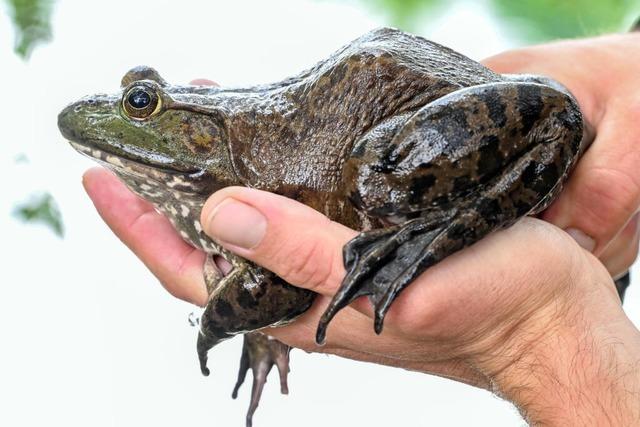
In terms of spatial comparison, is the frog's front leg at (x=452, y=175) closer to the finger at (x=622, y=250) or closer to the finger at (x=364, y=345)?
the finger at (x=364, y=345)

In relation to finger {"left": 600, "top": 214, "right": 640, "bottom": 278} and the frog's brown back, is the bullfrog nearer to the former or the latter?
the frog's brown back

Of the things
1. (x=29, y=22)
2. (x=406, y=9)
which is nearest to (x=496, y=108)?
(x=406, y=9)

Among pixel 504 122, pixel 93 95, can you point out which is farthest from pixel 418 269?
pixel 93 95

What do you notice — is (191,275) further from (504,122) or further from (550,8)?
(550,8)

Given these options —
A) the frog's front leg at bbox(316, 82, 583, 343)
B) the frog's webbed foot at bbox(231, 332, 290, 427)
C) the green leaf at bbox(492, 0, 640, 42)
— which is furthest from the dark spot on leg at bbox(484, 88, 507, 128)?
the green leaf at bbox(492, 0, 640, 42)

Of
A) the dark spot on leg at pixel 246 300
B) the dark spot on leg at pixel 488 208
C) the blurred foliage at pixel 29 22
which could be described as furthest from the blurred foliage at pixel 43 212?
the dark spot on leg at pixel 488 208

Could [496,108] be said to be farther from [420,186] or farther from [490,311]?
[490,311]

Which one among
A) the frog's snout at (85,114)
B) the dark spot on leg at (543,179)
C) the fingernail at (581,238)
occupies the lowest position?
the fingernail at (581,238)
